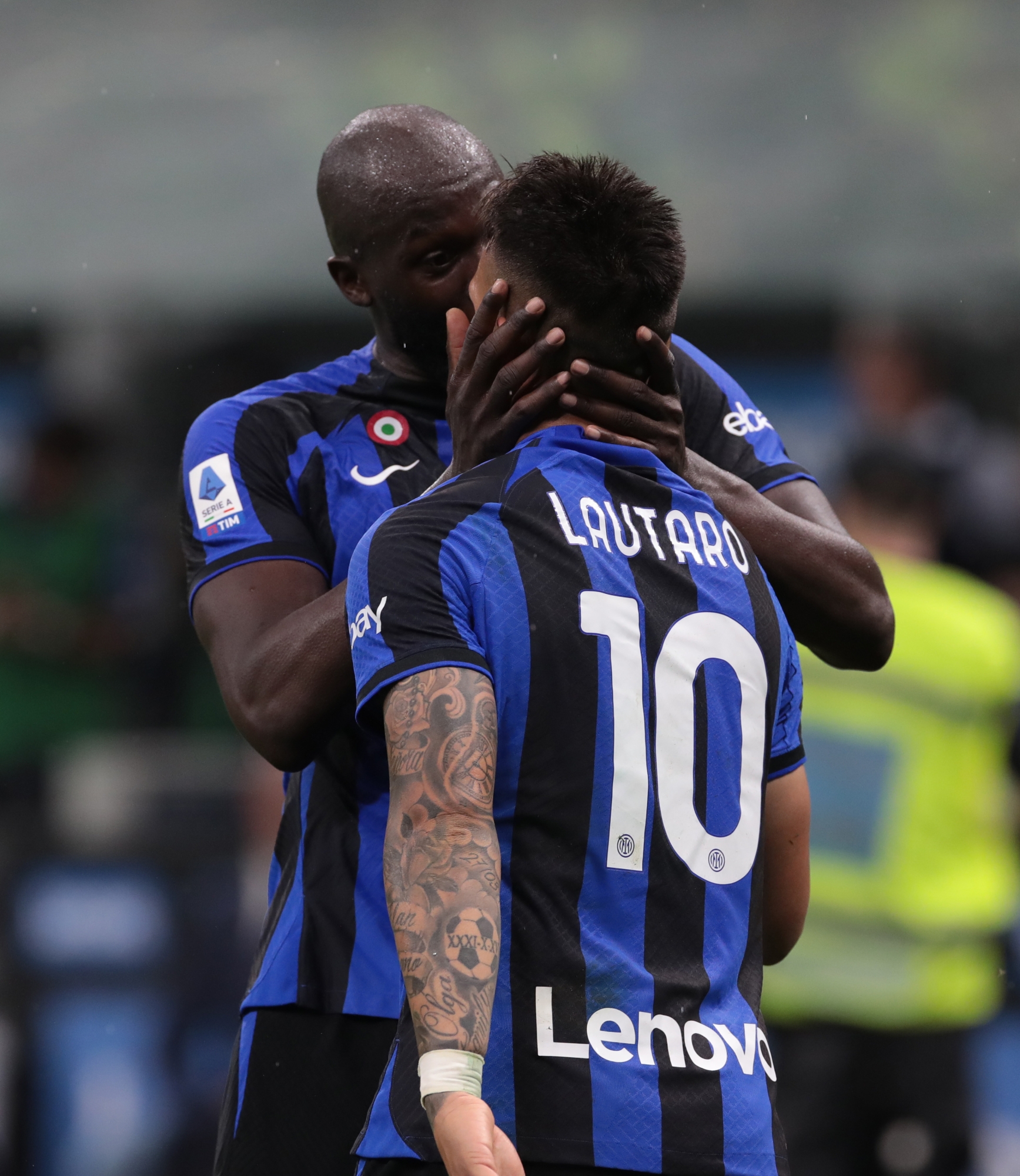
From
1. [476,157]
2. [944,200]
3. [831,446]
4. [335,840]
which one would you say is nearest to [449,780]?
[335,840]

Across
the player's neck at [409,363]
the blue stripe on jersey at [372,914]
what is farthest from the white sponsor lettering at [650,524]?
the player's neck at [409,363]

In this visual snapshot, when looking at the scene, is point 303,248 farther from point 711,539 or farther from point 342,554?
point 711,539

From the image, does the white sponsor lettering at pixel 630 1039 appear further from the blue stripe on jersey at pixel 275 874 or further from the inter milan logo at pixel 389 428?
the inter milan logo at pixel 389 428

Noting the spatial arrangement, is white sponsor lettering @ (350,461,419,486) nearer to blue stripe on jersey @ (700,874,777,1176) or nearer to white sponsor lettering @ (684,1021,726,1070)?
blue stripe on jersey @ (700,874,777,1176)

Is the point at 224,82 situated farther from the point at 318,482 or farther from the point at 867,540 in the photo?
the point at 318,482

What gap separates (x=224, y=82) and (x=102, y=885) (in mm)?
6097

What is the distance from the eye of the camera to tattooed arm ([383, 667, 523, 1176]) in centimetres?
171

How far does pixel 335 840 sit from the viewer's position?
239cm

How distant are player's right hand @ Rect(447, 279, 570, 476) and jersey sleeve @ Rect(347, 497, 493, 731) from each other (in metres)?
0.16

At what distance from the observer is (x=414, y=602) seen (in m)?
1.82

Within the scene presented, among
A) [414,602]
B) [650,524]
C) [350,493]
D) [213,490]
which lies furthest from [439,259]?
[414,602]

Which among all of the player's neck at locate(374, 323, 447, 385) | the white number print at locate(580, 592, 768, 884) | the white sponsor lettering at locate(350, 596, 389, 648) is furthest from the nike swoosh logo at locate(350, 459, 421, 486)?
the white number print at locate(580, 592, 768, 884)

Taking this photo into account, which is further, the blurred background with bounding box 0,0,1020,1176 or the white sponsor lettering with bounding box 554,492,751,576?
the blurred background with bounding box 0,0,1020,1176

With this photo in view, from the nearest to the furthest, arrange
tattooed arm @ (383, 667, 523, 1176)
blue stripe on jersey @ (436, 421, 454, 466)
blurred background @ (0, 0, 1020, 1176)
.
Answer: tattooed arm @ (383, 667, 523, 1176) → blue stripe on jersey @ (436, 421, 454, 466) → blurred background @ (0, 0, 1020, 1176)
